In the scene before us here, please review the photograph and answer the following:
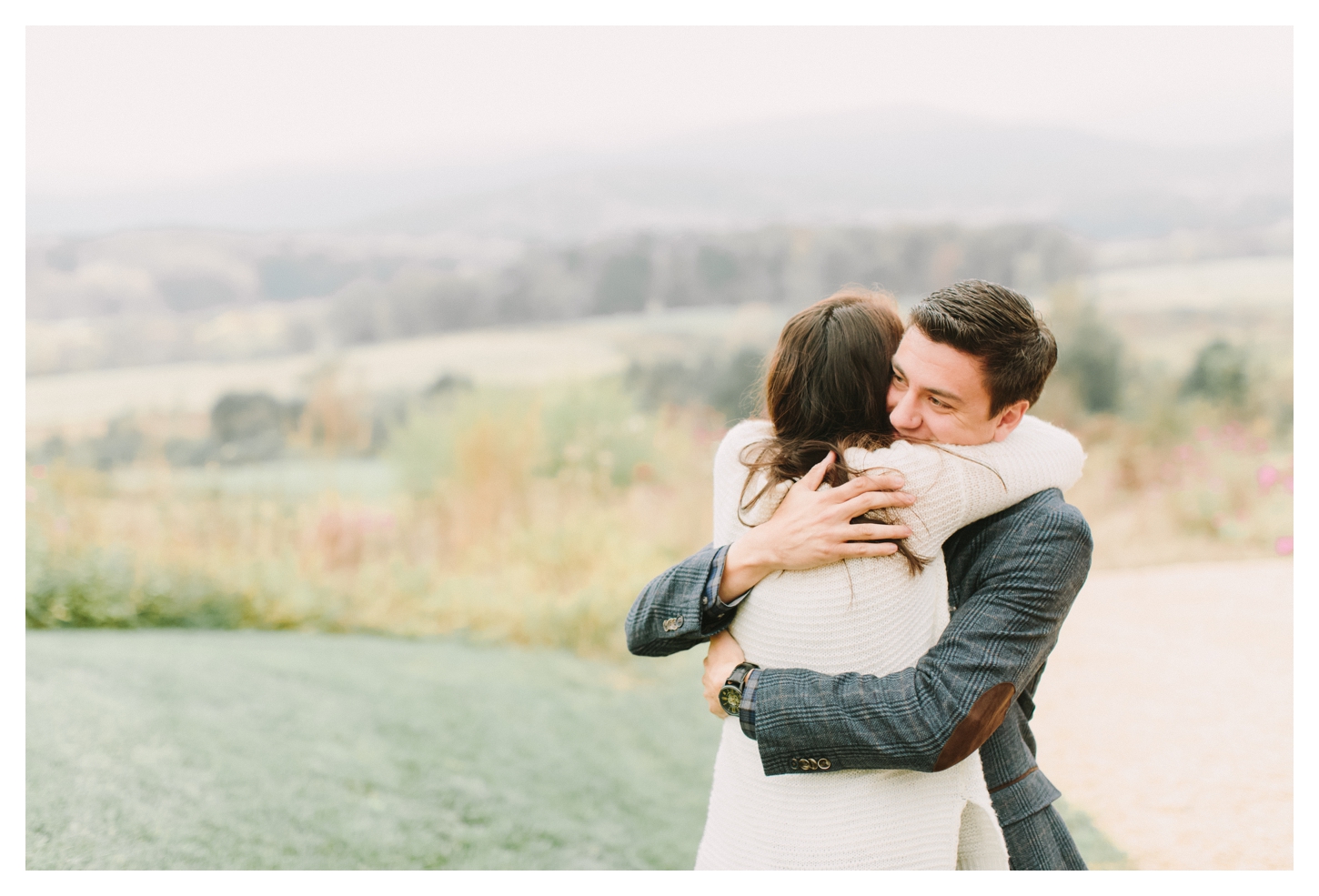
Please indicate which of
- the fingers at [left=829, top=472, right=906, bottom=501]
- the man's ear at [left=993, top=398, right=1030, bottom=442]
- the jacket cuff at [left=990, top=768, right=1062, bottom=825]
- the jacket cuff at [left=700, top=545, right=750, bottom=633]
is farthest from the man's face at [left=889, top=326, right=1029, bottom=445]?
the jacket cuff at [left=990, top=768, right=1062, bottom=825]

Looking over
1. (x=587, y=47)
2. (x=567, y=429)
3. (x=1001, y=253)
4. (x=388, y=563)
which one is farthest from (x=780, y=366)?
(x=1001, y=253)

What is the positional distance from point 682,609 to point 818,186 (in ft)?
28.9

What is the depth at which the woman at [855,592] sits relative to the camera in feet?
4.51

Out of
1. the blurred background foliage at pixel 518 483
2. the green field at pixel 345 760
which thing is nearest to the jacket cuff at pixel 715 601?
the green field at pixel 345 760

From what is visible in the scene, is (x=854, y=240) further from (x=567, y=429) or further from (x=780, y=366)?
(x=780, y=366)

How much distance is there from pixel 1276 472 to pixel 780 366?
7.97 meters

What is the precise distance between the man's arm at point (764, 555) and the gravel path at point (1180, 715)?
3.04m

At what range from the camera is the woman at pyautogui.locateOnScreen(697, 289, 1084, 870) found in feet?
4.51

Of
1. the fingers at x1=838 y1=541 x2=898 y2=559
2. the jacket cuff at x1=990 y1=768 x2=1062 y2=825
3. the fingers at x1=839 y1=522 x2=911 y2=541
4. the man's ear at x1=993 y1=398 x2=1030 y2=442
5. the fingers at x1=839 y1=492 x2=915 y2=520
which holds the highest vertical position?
the man's ear at x1=993 y1=398 x2=1030 y2=442

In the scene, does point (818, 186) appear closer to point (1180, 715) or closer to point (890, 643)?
point (1180, 715)

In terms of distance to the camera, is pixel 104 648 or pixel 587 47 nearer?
pixel 104 648

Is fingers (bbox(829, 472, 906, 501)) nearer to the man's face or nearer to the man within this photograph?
the man

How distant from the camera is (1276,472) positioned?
7.66 meters
